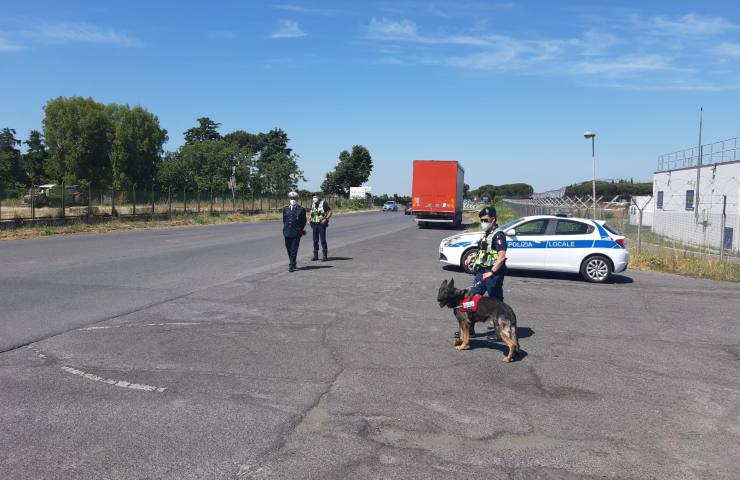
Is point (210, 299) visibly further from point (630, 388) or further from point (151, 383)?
point (630, 388)

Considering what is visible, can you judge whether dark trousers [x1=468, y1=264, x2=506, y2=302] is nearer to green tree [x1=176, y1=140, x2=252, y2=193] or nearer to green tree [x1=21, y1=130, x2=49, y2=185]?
green tree [x1=176, y1=140, x2=252, y2=193]

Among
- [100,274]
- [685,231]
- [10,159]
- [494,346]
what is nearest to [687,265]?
[494,346]

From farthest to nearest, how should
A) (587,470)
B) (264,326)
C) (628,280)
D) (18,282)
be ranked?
(628,280), (18,282), (264,326), (587,470)

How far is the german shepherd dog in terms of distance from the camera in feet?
20.1

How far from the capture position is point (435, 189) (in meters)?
33.0

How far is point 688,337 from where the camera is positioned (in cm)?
761

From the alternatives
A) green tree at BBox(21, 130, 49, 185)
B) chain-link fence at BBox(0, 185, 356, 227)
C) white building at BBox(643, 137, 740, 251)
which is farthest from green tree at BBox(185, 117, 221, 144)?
white building at BBox(643, 137, 740, 251)

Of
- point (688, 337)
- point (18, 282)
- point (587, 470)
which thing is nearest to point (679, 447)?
point (587, 470)

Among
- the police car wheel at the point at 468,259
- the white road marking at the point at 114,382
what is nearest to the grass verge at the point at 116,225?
the police car wheel at the point at 468,259

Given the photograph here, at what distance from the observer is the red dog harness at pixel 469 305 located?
639cm

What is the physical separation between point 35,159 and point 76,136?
44.4ft

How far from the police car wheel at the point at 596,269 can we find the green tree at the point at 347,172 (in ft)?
280

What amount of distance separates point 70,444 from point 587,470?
3.45 m

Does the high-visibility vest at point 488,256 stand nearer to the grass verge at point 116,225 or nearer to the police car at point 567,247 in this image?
the police car at point 567,247
